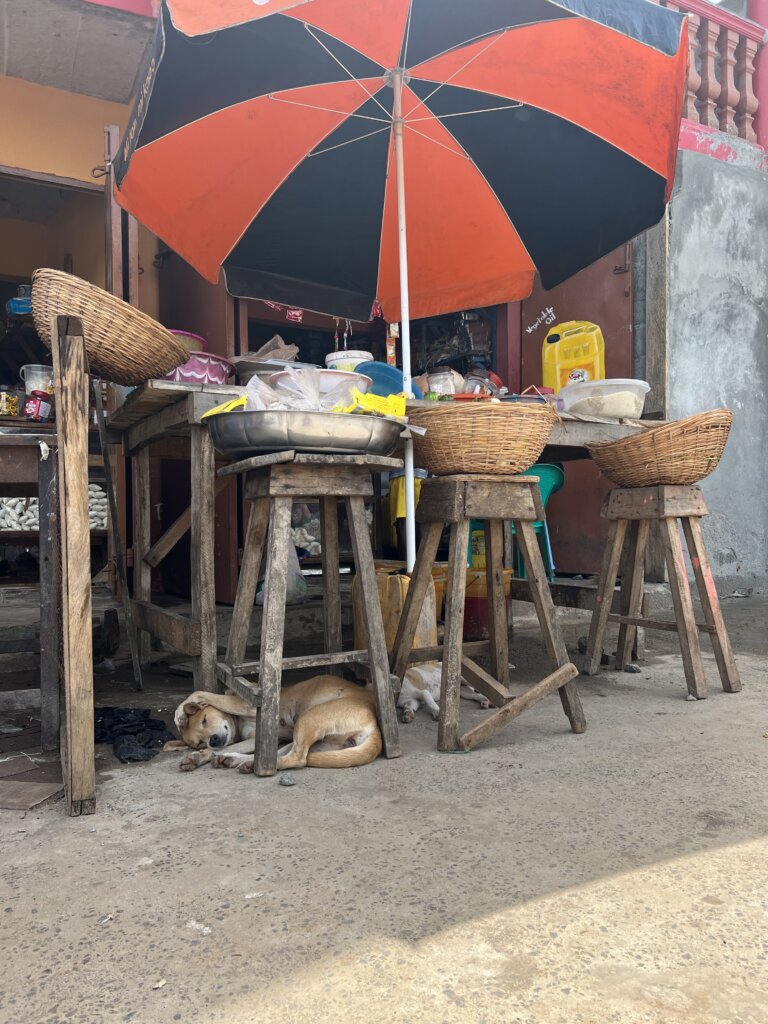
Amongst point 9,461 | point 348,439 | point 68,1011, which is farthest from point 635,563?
point 68,1011

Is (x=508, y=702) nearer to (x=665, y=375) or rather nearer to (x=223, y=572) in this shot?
(x=223, y=572)

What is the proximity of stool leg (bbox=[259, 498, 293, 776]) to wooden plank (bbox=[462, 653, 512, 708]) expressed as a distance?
82cm

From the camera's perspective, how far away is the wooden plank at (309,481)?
263cm

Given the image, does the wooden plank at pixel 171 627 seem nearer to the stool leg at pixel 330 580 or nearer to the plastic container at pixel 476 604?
the stool leg at pixel 330 580

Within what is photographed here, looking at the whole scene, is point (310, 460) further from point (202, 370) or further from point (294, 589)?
point (294, 589)

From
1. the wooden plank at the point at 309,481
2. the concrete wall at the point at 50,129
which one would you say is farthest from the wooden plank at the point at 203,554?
the concrete wall at the point at 50,129

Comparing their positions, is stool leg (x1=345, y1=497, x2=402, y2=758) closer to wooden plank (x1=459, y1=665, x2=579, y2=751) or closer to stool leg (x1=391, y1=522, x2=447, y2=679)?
wooden plank (x1=459, y1=665, x2=579, y2=751)

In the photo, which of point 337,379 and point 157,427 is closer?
point 337,379

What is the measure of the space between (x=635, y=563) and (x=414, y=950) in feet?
9.39

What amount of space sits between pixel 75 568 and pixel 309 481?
2.71ft

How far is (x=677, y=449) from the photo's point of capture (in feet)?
11.3

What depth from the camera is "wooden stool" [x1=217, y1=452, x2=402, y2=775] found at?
254 cm

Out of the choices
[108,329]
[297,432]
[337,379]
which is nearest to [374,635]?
[297,432]

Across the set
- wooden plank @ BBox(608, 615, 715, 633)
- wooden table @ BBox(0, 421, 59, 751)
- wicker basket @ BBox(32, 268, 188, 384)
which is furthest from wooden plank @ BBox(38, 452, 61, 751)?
wooden plank @ BBox(608, 615, 715, 633)
